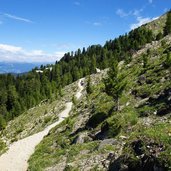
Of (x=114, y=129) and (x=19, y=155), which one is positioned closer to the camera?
(x=114, y=129)

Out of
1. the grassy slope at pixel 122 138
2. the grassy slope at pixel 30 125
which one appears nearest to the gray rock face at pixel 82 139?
the grassy slope at pixel 122 138

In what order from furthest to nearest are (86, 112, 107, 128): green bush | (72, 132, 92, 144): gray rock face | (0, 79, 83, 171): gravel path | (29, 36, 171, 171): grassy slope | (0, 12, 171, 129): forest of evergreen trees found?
1. (0, 12, 171, 129): forest of evergreen trees
2. (86, 112, 107, 128): green bush
3. (72, 132, 92, 144): gray rock face
4. (0, 79, 83, 171): gravel path
5. (29, 36, 171, 171): grassy slope

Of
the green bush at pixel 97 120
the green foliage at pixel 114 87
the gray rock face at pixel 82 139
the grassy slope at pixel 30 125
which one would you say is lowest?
the grassy slope at pixel 30 125

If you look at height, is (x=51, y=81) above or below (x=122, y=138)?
above

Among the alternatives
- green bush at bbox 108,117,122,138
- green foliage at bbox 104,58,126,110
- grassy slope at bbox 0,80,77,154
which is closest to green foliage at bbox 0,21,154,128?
grassy slope at bbox 0,80,77,154

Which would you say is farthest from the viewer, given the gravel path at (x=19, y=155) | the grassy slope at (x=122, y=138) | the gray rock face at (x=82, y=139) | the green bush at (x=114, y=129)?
the gray rock face at (x=82, y=139)

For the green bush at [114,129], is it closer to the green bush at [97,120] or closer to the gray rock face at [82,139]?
the gray rock face at [82,139]

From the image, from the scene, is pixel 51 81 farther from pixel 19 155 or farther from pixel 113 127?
pixel 113 127

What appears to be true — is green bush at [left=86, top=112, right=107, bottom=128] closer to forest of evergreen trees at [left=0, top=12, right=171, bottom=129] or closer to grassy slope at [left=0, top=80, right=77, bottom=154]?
grassy slope at [left=0, top=80, right=77, bottom=154]

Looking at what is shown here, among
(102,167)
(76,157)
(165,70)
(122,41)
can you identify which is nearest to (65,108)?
(165,70)

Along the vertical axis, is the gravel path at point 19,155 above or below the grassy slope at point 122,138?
below

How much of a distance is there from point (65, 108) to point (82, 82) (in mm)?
40876

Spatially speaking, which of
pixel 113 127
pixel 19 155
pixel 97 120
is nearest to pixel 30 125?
pixel 19 155

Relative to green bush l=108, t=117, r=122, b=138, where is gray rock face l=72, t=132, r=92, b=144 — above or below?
below
